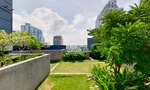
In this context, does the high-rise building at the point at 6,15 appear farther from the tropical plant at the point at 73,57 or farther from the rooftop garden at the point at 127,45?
the rooftop garden at the point at 127,45

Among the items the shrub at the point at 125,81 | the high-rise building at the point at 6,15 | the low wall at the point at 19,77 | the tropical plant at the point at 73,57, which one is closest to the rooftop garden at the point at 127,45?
the shrub at the point at 125,81

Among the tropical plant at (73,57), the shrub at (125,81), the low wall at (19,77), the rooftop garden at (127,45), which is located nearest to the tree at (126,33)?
the rooftop garden at (127,45)

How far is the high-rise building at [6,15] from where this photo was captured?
30625 mm

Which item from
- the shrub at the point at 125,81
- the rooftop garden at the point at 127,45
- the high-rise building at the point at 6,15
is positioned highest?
the high-rise building at the point at 6,15

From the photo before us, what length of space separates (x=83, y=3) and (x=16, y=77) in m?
11.1

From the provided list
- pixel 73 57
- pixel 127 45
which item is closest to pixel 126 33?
pixel 127 45

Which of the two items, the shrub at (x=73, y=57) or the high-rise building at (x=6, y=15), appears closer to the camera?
the shrub at (x=73, y=57)

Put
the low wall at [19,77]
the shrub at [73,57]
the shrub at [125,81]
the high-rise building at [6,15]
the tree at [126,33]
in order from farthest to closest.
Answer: the high-rise building at [6,15]
the shrub at [73,57]
the shrub at [125,81]
the tree at [126,33]
the low wall at [19,77]

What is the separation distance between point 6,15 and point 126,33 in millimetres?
30060

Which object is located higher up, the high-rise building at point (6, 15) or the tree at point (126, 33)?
the high-rise building at point (6, 15)

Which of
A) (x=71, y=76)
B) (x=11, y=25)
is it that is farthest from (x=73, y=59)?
(x=11, y=25)

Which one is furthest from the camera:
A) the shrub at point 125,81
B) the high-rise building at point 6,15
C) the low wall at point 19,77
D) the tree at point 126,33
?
the high-rise building at point 6,15

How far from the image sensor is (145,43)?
636cm

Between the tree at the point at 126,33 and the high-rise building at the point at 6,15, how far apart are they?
26173 mm
